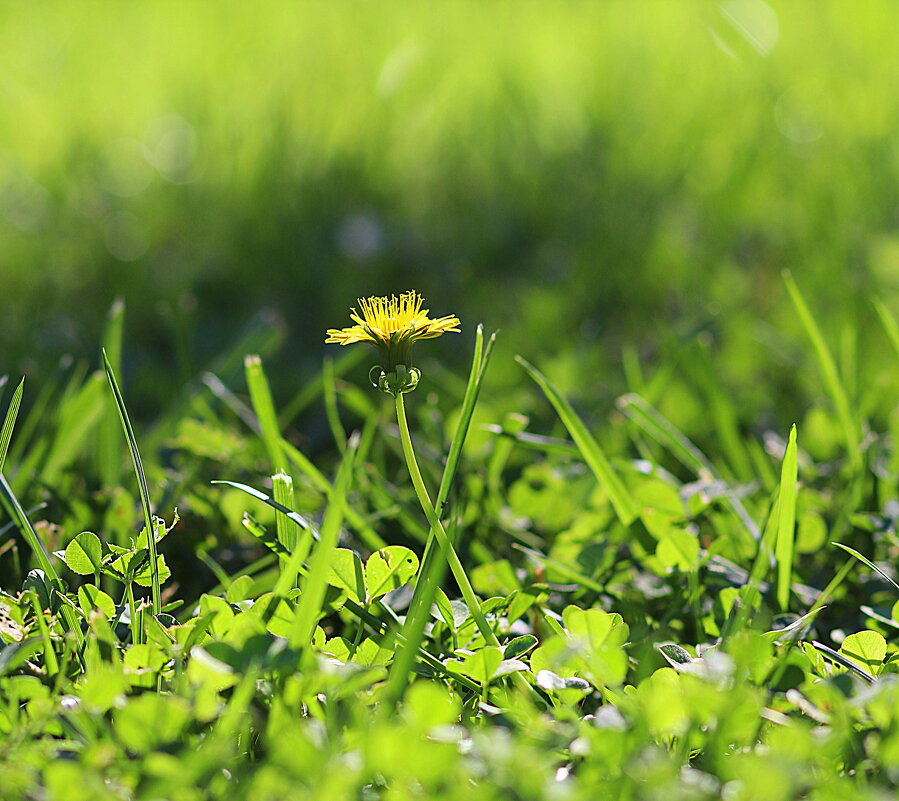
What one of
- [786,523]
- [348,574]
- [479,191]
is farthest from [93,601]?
[479,191]

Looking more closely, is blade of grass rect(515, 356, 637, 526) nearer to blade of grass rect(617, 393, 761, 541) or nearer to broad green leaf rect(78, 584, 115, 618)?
blade of grass rect(617, 393, 761, 541)

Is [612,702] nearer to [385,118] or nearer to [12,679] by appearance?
[12,679]

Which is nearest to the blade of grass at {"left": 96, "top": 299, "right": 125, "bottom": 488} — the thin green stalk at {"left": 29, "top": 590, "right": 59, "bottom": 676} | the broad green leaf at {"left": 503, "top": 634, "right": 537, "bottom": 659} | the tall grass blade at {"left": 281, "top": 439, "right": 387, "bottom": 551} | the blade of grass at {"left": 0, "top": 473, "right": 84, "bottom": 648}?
the tall grass blade at {"left": 281, "top": 439, "right": 387, "bottom": 551}

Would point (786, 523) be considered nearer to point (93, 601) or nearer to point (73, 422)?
point (93, 601)

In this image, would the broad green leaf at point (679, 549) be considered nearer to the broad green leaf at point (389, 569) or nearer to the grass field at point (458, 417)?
the grass field at point (458, 417)

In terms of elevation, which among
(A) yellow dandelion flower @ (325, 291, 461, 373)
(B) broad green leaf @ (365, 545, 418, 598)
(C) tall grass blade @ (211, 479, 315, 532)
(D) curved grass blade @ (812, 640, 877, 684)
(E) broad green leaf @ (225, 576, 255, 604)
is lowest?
(D) curved grass blade @ (812, 640, 877, 684)

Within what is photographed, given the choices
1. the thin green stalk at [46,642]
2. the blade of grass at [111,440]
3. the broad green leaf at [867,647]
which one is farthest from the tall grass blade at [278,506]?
the broad green leaf at [867,647]
